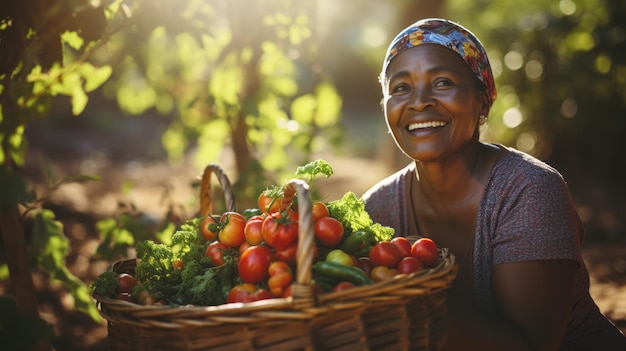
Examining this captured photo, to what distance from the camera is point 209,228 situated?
88.4 inches

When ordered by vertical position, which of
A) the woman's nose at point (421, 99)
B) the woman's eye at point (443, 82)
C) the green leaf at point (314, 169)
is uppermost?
the woman's eye at point (443, 82)

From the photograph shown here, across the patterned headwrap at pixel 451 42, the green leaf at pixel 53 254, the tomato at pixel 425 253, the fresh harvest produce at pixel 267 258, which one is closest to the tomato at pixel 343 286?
the fresh harvest produce at pixel 267 258

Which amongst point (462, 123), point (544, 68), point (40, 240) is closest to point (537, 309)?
point (462, 123)

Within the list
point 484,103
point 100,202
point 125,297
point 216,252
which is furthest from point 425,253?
point 100,202

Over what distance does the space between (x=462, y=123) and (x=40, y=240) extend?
76.1 inches

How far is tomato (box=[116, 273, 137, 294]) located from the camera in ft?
6.81

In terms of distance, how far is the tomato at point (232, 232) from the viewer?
7.11 ft

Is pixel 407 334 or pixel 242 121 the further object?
pixel 242 121

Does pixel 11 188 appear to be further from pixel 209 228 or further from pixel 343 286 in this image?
pixel 343 286

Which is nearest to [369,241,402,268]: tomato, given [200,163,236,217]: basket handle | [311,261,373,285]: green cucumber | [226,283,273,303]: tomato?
[311,261,373,285]: green cucumber

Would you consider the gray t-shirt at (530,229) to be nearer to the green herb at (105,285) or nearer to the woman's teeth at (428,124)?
the woman's teeth at (428,124)

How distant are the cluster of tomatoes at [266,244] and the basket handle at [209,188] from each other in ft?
0.67

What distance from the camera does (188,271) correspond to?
6.66 ft

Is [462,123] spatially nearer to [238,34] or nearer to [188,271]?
[188,271]
